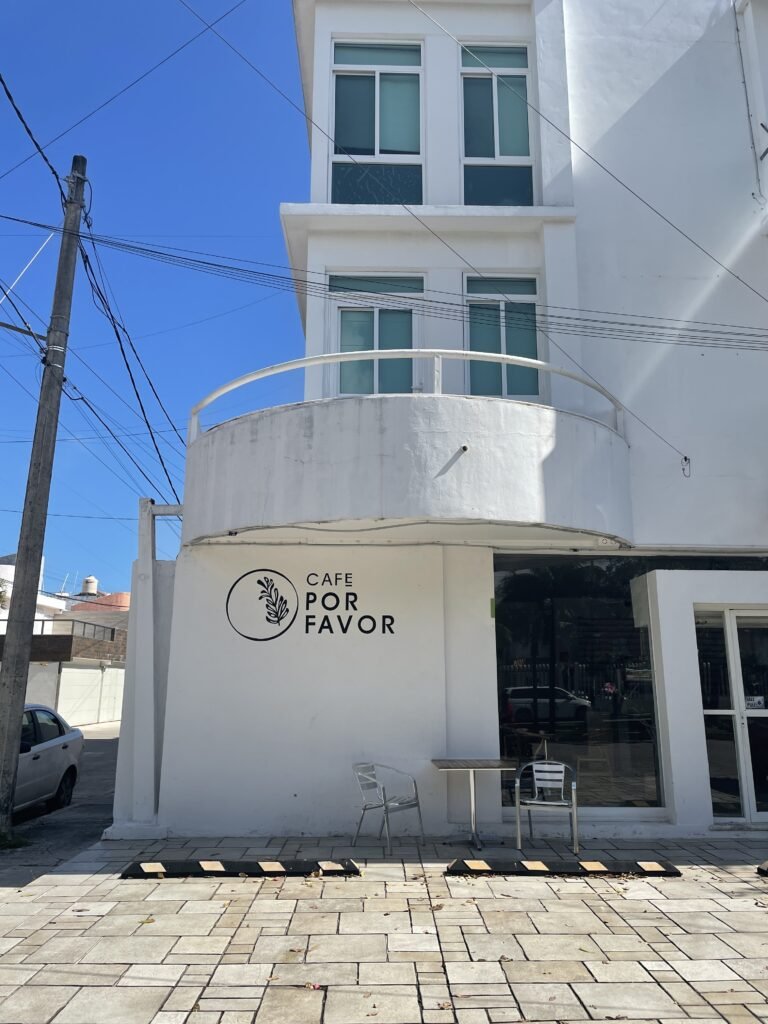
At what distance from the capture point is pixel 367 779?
7531mm

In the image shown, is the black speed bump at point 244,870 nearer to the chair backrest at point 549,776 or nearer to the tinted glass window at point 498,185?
the chair backrest at point 549,776

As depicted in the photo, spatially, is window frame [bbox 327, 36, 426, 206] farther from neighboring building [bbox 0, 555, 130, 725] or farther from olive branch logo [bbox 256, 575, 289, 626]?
neighboring building [bbox 0, 555, 130, 725]

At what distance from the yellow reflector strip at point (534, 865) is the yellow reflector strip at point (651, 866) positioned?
882 millimetres

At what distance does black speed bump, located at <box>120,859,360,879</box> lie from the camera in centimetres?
652

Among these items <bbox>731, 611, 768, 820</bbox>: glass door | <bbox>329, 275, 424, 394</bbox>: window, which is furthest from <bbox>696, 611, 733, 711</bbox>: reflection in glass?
<bbox>329, 275, 424, 394</bbox>: window

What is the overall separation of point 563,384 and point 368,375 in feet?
7.82

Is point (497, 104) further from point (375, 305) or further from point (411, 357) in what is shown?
point (411, 357)

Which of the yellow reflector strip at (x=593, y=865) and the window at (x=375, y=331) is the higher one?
the window at (x=375, y=331)

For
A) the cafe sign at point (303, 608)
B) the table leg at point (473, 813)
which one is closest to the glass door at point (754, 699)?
the table leg at point (473, 813)

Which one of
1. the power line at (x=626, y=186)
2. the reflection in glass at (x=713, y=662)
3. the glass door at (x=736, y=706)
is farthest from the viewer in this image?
the power line at (x=626, y=186)

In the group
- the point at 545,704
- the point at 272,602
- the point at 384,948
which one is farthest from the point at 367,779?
the point at 384,948

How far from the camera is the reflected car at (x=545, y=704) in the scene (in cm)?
858

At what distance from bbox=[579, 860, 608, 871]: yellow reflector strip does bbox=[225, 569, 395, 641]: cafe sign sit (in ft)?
9.74

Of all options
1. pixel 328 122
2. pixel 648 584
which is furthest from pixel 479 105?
pixel 648 584
